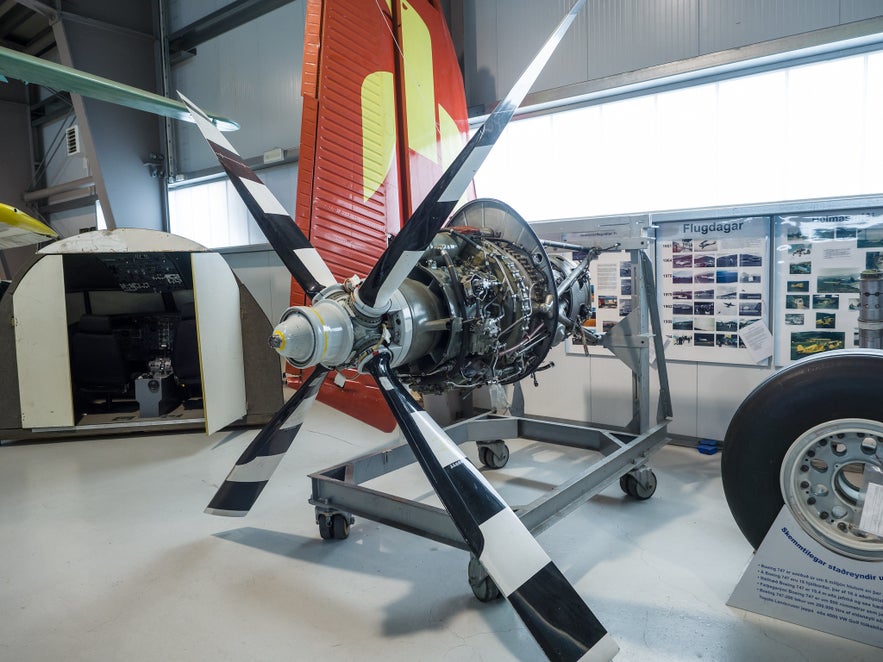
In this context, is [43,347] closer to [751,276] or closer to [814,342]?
[751,276]

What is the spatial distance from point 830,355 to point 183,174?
10493 mm

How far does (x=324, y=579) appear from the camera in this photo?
274 cm

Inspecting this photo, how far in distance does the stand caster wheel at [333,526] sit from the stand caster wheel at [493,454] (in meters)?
1.43

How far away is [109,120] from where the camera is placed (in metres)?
9.48

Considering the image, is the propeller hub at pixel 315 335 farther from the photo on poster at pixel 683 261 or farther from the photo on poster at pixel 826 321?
the photo on poster at pixel 826 321

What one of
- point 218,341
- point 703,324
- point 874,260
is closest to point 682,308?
point 703,324

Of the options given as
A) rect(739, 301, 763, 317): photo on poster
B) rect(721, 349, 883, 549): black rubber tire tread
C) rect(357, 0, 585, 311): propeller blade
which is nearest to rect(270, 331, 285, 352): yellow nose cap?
rect(357, 0, 585, 311): propeller blade

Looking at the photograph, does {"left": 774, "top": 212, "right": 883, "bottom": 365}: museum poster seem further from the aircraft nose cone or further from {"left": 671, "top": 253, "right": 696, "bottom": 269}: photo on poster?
the aircraft nose cone

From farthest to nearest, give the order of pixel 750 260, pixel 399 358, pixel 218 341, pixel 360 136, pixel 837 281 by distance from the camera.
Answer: pixel 218 341 < pixel 360 136 < pixel 750 260 < pixel 837 281 < pixel 399 358

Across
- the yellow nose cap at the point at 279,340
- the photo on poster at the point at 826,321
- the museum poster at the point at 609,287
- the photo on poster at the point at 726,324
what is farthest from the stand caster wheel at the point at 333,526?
the photo on poster at the point at 826,321

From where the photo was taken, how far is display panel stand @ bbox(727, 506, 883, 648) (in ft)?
6.69

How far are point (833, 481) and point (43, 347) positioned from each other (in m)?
6.26

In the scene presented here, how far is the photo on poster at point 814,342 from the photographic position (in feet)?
12.9

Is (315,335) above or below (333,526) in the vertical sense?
Answer: above
